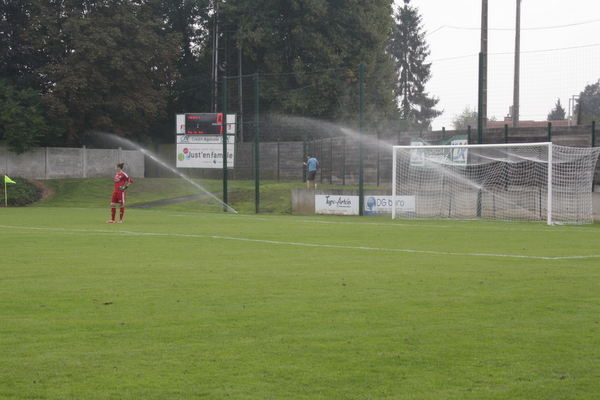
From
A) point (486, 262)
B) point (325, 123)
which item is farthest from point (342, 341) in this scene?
point (325, 123)

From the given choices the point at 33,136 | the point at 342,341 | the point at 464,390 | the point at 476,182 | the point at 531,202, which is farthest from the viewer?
the point at 33,136

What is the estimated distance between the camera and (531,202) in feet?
73.8

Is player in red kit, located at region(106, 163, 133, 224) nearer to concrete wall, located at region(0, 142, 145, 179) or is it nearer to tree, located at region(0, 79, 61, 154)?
tree, located at region(0, 79, 61, 154)

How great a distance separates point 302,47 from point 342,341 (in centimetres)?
4484

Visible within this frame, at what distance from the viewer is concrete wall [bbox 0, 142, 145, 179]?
42.8 meters

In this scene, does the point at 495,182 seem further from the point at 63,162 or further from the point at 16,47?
the point at 16,47

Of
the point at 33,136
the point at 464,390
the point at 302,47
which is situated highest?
the point at 302,47

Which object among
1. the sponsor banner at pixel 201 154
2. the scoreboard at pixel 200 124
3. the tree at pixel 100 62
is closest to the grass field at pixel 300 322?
the sponsor banner at pixel 201 154

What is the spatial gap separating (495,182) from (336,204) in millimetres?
6280

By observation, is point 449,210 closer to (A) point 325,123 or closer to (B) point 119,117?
(A) point 325,123

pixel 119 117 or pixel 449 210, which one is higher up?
pixel 119 117

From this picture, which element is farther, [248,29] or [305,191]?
[248,29]

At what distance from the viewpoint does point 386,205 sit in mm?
25359

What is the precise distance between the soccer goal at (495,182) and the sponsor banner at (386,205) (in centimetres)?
4
